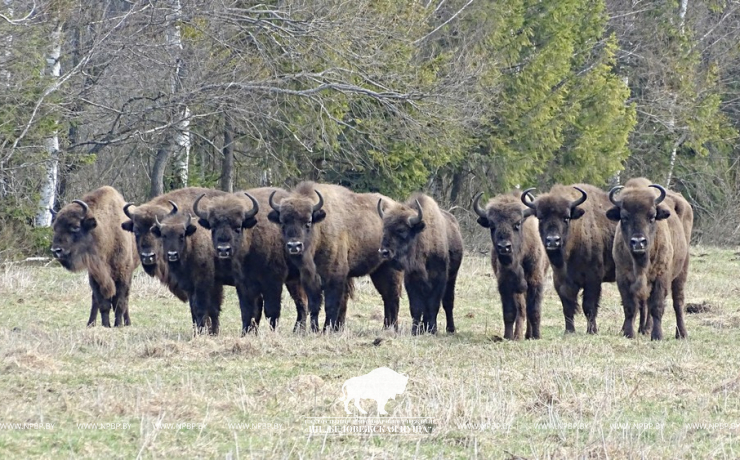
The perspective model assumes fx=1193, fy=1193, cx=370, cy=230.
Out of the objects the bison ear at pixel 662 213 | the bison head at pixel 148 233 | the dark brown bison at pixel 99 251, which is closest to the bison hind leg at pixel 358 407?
the bison ear at pixel 662 213

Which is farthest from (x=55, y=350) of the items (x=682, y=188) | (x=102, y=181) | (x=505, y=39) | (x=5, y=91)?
(x=682, y=188)

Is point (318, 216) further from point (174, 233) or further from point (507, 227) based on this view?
point (507, 227)

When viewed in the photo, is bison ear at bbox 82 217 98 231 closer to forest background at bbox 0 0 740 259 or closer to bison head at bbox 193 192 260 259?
bison head at bbox 193 192 260 259

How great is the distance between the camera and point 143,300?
2058 centimetres

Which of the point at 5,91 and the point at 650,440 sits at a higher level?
the point at 5,91

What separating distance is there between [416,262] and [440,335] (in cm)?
129

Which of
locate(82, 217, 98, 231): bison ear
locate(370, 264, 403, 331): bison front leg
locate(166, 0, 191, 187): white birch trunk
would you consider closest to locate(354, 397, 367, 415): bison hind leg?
locate(370, 264, 403, 331): bison front leg

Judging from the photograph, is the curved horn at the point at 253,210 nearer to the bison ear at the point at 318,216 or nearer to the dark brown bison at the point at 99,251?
the bison ear at the point at 318,216

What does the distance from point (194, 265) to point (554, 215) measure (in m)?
4.89

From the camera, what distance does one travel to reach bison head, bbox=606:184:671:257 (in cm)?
1472

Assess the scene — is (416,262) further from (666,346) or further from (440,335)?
(666,346)

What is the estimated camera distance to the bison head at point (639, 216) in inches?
579

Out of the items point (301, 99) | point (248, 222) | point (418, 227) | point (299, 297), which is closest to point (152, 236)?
point (248, 222)

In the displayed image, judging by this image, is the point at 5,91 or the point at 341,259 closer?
the point at 341,259
